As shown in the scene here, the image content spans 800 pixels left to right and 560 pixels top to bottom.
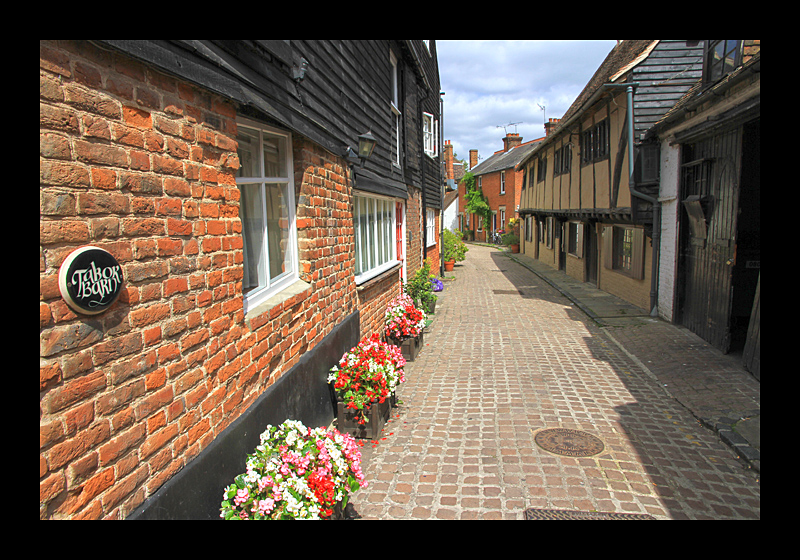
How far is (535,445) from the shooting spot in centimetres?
469

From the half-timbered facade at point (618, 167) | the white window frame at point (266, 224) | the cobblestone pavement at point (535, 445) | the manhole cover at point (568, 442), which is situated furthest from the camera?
the half-timbered facade at point (618, 167)

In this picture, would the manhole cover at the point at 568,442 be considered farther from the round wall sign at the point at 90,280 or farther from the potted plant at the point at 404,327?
→ the round wall sign at the point at 90,280

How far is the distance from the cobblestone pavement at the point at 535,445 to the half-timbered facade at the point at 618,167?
12.5ft

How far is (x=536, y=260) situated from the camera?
24953mm

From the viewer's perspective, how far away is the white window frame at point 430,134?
54.2 ft

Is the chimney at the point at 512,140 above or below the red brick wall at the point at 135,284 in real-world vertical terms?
above

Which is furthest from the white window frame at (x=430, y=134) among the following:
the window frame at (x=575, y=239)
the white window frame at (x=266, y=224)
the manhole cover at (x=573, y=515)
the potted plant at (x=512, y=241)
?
the manhole cover at (x=573, y=515)

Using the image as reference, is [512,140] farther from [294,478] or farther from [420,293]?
[294,478]

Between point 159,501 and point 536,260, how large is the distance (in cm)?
2425

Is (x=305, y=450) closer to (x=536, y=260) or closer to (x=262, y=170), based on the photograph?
(x=262, y=170)

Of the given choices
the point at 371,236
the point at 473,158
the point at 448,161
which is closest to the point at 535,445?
the point at 371,236
